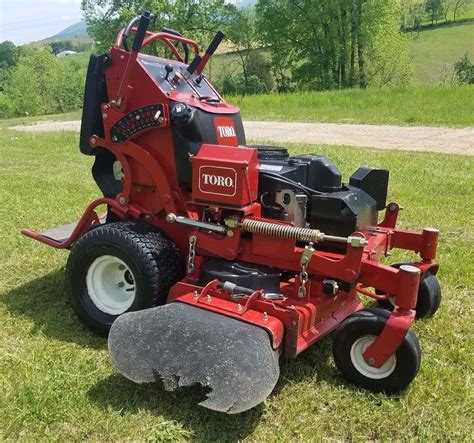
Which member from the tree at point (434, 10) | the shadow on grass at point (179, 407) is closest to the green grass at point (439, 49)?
the tree at point (434, 10)

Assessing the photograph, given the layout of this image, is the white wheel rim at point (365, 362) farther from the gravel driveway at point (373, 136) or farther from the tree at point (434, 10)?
the tree at point (434, 10)

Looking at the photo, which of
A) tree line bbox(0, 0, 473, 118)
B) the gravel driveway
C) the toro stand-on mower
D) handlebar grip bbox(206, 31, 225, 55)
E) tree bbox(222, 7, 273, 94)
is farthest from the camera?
tree bbox(222, 7, 273, 94)

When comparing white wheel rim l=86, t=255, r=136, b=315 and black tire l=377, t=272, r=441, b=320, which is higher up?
white wheel rim l=86, t=255, r=136, b=315

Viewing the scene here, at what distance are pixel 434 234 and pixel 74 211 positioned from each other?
14.4 feet

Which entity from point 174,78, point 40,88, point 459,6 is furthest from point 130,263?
point 459,6

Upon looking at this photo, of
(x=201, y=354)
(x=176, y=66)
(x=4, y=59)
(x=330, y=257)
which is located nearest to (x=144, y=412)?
(x=201, y=354)

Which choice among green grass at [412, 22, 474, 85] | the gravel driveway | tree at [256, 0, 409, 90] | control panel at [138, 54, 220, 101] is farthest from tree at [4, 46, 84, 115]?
control panel at [138, 54, 220, 101]

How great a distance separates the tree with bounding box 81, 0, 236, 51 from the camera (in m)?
32.7

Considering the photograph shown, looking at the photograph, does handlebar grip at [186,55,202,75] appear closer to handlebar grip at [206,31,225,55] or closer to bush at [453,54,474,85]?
handlebar grip at [206,31,225,55]

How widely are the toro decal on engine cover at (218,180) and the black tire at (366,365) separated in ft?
3.31

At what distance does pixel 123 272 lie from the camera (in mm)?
3633

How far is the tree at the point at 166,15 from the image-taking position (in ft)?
107

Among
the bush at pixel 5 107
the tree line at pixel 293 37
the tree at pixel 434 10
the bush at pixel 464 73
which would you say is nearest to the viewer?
the bush at pixel 464 73

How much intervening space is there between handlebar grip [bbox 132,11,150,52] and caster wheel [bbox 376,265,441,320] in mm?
2433
